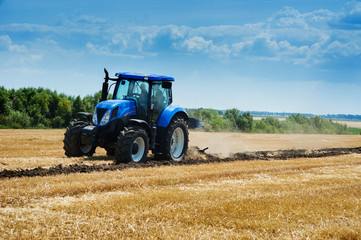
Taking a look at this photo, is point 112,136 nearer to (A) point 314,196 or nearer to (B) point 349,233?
(A) point 314,196

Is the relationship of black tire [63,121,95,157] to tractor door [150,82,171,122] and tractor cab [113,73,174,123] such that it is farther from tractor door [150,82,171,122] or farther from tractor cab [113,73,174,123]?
tractor door [150,82,171,122]

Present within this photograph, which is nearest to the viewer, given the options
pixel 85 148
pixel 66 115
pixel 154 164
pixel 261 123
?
pixel 154 164

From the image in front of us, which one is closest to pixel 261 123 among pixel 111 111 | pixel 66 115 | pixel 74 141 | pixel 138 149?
pixel 66 115

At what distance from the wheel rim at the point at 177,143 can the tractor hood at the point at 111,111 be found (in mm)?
1812

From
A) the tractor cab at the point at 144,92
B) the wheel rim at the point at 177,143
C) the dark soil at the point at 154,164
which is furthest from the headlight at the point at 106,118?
the wheel rim at the point at 177,143

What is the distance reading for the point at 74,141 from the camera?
12039mm

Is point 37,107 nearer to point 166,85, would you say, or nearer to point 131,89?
point 131,89

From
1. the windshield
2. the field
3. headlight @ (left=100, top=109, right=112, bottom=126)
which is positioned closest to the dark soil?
the field

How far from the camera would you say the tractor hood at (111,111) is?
37.2 feet

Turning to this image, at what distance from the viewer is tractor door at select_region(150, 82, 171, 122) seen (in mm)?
12078

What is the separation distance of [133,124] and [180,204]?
523 centimetres

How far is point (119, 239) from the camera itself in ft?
16.7

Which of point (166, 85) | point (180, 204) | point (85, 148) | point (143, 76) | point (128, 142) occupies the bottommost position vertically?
point (180, 204)

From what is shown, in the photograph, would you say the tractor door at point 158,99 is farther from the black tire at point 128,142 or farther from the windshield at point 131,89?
the black tire at point 128,142
